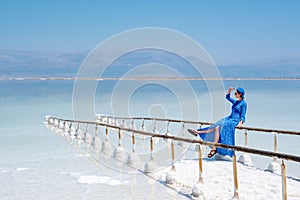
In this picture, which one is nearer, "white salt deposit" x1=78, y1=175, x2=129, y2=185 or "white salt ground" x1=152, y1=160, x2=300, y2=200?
"white salt ground" x1=152, y1=160, x2=300, y2=200

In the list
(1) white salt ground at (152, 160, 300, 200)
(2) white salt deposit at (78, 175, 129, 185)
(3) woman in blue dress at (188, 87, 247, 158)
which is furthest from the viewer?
(3) woman in blue dress at (188, 87, 247, 158)

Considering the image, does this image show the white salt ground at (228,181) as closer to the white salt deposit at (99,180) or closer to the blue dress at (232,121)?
the blue dress at (232,121)

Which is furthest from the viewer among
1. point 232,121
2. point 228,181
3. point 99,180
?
point 232,121

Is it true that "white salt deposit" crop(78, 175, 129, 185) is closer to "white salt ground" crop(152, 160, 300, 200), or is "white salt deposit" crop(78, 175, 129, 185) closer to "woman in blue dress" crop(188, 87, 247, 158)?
"white salt ground" crop(152, 160, 300, 200)

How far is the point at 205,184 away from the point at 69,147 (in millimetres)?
5924

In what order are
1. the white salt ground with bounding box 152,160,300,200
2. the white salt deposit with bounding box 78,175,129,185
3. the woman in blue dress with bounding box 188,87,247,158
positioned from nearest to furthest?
the white salt ground with bounding box 152,160,300,200
the white salt deposit with bounding box 78,175,129,185
the woman in blue dress with bounding box 188,87,247,158

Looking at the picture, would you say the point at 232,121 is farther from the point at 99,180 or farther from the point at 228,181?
the point at 99,180

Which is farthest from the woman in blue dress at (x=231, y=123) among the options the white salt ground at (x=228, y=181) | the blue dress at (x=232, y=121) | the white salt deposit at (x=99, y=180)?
the white salt deposit at (x=99, y=180)

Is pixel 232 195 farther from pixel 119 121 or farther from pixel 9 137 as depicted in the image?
pixel 9 137

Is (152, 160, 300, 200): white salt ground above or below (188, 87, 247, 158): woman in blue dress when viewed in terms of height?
below

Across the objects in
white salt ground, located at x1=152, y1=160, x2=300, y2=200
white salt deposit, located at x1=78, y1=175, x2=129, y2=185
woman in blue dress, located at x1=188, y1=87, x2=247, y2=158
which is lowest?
white salt deposit, located at x1=78, y1=175, x2=129, y2=185

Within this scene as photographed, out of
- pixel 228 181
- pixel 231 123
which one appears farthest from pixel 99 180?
pixel 231 123

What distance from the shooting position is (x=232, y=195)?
5762 mm

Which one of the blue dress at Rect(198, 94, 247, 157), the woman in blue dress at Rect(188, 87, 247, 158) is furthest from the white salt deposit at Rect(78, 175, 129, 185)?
the blue dress at Rect(198, 94, 247, 157)
